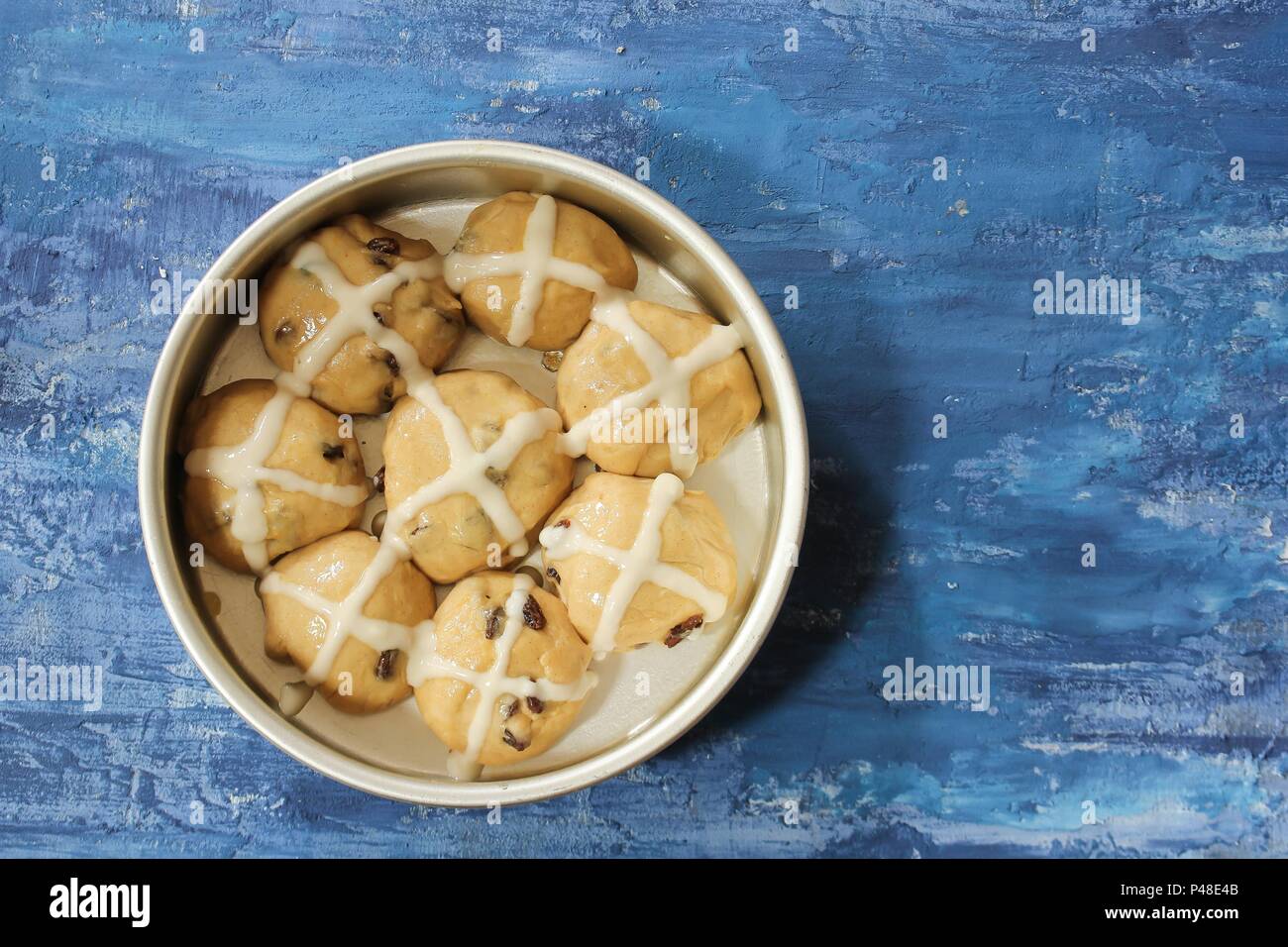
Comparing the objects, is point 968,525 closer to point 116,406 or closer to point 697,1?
point 697,1

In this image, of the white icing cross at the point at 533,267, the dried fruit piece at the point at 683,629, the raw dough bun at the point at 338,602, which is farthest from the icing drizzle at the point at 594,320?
the raw dough bun at the point at 338,602

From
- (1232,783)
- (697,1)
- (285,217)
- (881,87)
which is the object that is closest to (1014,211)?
(881,87)

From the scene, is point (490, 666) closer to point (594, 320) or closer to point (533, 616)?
point (533, 616)

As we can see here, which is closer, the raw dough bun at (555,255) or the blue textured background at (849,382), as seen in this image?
the raw dough bun at (555,255)

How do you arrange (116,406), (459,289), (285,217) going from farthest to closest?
(116,406), (459,289), (285,217)

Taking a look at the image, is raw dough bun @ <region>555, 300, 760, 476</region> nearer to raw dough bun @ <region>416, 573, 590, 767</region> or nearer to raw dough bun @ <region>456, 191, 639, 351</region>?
raw dough bun @ <region>456, 191, 639, 351</region>

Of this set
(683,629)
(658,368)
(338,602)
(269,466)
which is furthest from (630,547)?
(269,466)

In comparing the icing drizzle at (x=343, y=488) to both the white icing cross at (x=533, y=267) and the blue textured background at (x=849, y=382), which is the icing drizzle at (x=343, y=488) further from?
the blue textured background at (x=849, y=382)
